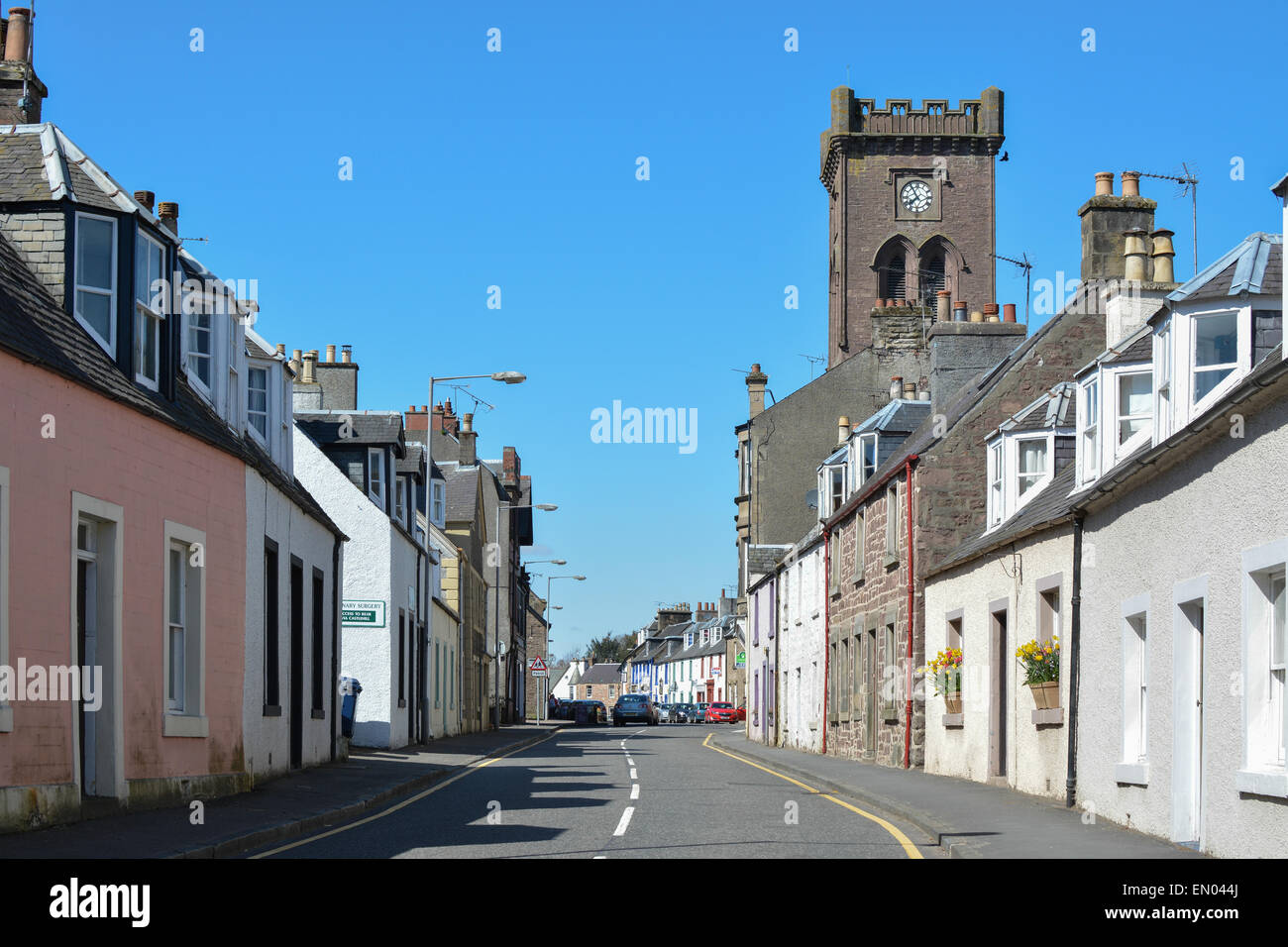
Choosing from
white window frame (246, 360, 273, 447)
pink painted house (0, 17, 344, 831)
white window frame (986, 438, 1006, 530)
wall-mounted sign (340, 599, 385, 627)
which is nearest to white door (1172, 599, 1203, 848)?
pink painted house (0, 17, 344, 831)

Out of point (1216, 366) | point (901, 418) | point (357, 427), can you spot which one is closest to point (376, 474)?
point (357, 427)

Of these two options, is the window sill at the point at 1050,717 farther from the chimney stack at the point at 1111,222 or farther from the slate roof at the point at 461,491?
the slate roof at the point at 461,491

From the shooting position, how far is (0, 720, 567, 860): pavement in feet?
40.2

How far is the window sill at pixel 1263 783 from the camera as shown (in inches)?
437

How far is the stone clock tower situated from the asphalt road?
46267 mm

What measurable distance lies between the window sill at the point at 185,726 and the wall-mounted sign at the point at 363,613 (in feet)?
46.0

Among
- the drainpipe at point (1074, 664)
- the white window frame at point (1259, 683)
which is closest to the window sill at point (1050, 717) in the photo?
the drainpipe at point (1074, 664)

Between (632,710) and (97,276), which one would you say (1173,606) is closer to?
(97,276)

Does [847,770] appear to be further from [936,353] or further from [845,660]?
[936,353]

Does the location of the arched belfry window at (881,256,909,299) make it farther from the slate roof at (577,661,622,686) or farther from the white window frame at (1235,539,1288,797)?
the slate roof at (577,661,622,686)

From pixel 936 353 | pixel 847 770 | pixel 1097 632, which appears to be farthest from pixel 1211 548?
pixel 936 353

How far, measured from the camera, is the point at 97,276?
664 inches
